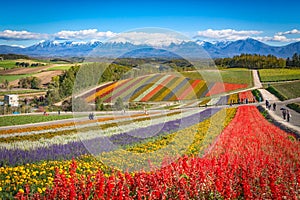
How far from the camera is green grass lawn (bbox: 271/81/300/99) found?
3052 cm

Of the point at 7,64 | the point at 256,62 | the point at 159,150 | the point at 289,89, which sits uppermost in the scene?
the point at 256,62

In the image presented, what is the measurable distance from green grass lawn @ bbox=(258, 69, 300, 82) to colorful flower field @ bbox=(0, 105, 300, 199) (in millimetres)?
24959

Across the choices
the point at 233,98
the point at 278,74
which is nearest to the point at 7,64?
the point at 233,98

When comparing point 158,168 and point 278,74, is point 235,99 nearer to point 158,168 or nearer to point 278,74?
point 278,74

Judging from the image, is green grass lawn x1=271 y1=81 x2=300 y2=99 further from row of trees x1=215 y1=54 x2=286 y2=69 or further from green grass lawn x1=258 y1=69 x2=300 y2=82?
row of trees x1=215 y1=54 x2=286 y2=69

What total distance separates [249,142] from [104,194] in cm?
625

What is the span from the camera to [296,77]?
33531mm

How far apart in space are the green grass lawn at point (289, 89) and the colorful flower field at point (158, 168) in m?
20.1

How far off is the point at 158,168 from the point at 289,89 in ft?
95.4

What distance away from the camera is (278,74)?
40.2m

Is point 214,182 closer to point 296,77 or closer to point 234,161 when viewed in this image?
point 234,161

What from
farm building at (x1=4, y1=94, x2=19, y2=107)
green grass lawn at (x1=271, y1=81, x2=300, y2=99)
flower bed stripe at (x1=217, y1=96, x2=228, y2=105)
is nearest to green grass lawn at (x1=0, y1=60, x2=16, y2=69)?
farm building at (x1=4, y1=94, x2=19, y2=107)

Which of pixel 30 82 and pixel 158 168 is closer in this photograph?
pixel 158 168

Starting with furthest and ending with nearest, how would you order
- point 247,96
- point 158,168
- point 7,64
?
point 7,64 → point 247,96 → point 158,168
